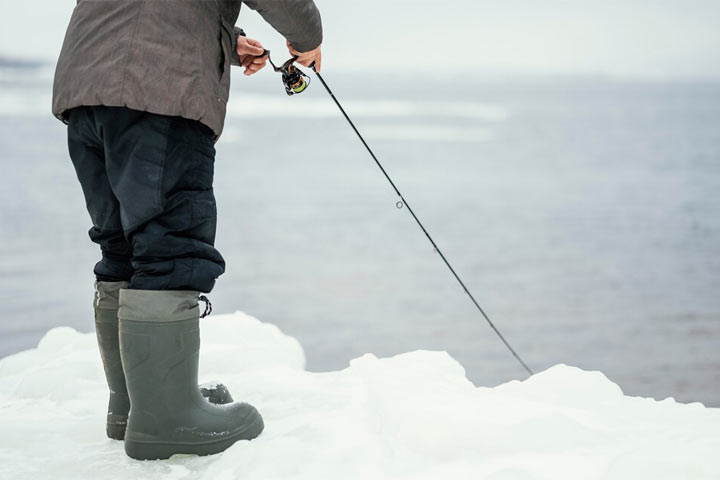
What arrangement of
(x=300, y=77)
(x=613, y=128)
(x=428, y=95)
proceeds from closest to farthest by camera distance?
(x=300, y=77) → (x=613, y=128) → (x=428, y=95)

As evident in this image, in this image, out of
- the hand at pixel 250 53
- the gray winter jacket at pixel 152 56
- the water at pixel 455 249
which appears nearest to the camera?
the gray winter jacket at pixel 152 56

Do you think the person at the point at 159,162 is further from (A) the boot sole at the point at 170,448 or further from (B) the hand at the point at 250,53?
(B) the hand at the point at 250,53

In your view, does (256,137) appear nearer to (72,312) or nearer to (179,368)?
(72,312)

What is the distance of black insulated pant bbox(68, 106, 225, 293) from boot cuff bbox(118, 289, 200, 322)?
0.02 meters

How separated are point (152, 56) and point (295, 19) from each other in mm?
314

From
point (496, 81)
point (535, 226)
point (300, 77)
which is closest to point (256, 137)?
point (535, 226)

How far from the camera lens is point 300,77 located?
2129 mm

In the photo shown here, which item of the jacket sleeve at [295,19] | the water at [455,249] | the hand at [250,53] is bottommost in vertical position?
the water at [455,249]

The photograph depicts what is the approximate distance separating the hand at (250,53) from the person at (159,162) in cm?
18

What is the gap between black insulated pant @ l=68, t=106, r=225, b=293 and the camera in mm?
1624

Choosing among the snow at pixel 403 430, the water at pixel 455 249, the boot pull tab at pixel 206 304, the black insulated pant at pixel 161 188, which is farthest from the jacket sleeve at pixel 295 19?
the water at pixel 455 249

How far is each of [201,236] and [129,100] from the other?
0.99ft

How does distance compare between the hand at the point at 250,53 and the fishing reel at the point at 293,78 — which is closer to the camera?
the hand at the point at 250,53

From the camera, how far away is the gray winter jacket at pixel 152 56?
1605 mm
